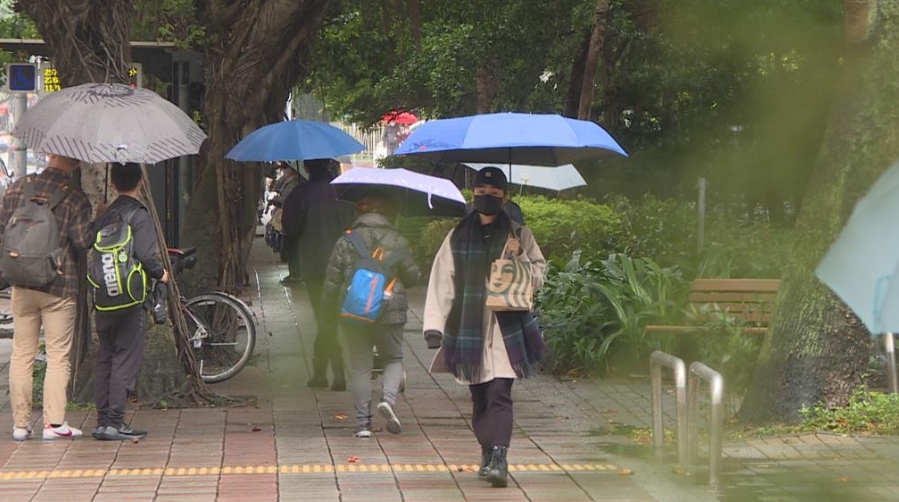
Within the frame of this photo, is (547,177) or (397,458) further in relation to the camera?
(547,177)

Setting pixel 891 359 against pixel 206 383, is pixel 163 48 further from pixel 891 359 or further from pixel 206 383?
pixel 891 359

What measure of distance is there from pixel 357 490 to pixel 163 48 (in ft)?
26.5

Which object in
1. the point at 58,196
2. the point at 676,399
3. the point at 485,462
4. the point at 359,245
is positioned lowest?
the point at 485,462

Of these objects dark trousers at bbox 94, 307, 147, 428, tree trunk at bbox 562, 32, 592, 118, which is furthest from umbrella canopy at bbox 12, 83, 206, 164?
tree trunk at bbox 562, 32, 592, 118

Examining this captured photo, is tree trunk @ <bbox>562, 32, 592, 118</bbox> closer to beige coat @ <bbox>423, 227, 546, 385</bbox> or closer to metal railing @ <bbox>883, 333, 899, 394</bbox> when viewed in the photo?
metal railing @ <bbox>883, 333, 899, 394</bbox>

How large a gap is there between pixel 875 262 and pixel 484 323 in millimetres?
3283

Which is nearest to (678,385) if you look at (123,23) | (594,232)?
(123,23)

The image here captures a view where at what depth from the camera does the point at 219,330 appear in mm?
10414

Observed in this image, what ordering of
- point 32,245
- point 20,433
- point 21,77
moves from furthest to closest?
point 21,77 → point 20,433 → point 32,245

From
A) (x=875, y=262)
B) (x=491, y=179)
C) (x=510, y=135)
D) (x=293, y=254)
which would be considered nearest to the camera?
(x=875, y=262)

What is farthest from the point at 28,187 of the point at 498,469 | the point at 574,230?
the point at 574,230

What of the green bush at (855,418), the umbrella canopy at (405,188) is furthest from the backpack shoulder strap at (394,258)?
the green bush at (855,418)

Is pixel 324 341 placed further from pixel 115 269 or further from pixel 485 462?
pixel 485 462

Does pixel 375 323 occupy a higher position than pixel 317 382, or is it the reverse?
pixel 375 323
